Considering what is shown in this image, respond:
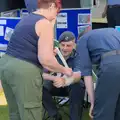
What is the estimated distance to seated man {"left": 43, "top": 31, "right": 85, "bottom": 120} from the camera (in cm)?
367

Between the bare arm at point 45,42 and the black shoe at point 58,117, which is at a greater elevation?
the bare arm at point 45,42

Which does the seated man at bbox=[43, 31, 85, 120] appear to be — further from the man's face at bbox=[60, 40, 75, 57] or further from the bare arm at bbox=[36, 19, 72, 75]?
the bare arm at bbox=[36, 19, 72, 75]

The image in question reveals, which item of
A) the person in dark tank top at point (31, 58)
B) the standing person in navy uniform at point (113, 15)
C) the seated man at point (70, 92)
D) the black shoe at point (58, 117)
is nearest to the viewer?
the person in dark tank top at point (31, 58)

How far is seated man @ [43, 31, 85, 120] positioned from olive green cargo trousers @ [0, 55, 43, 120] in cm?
111

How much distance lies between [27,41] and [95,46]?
18.4 inches

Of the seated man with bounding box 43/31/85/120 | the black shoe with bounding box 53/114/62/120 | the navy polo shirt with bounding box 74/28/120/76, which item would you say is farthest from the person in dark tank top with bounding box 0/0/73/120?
the black shoe with bounding box 53/114/62/120

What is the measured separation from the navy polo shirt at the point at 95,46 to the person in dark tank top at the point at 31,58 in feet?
0.59

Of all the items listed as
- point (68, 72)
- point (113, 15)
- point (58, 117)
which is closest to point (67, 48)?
point (58, 117)

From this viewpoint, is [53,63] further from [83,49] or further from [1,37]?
[1,37]

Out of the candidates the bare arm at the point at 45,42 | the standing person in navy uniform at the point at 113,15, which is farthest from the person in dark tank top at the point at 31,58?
the standing person in navy uniform at the point at 113,15

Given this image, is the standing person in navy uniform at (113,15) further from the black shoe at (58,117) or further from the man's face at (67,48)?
the black shoe at (58,117)

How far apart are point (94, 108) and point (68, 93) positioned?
1490 millimetres

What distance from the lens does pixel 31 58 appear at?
8.04ft

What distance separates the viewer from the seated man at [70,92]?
144 inches
